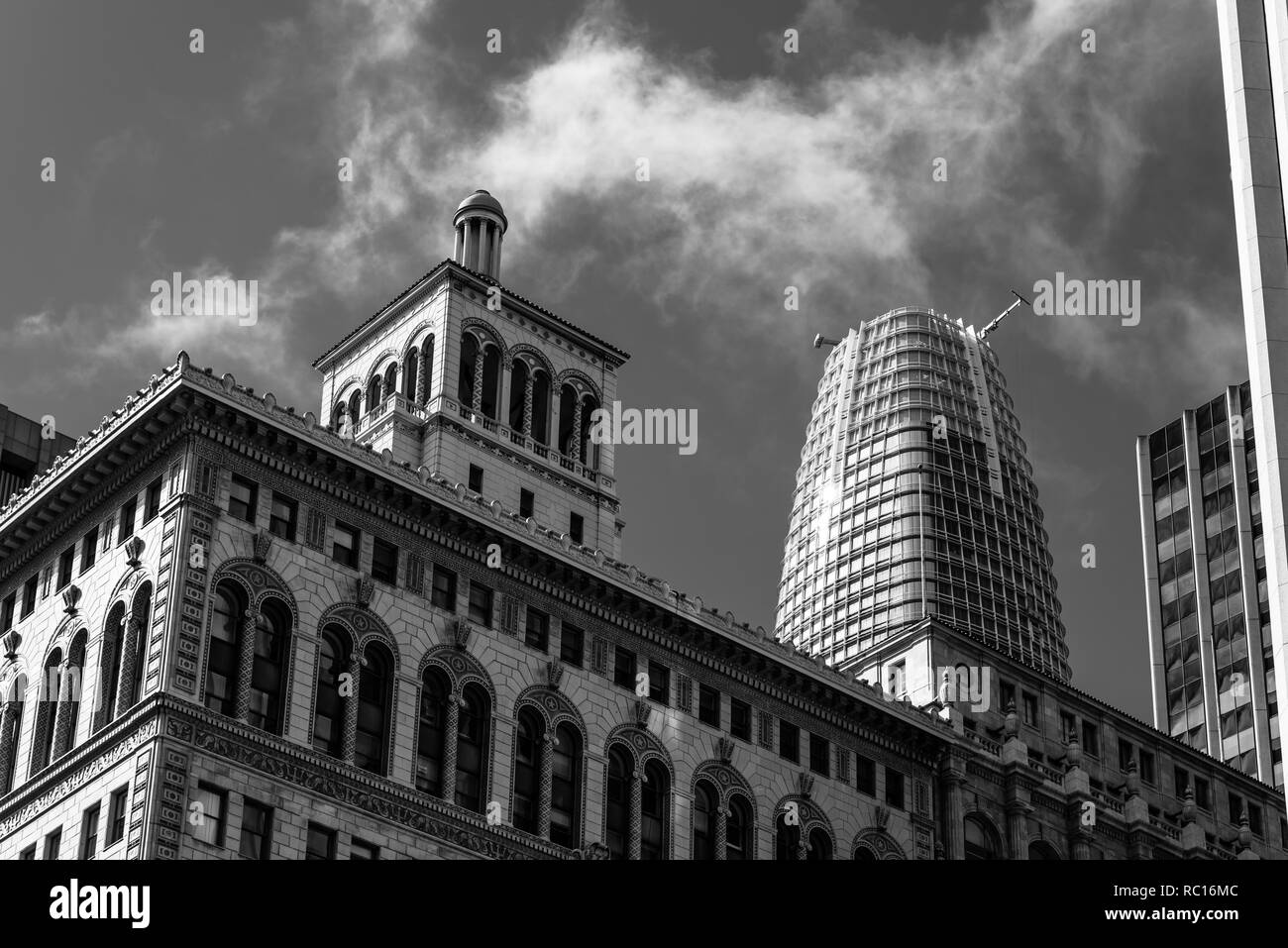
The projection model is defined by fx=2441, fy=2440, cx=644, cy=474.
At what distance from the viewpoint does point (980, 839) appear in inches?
4505

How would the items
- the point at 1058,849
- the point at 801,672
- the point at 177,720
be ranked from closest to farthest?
the point at 177,720
the point at 801,672
the point at 1058,849

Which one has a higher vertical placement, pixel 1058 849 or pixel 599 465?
pixel 599 465

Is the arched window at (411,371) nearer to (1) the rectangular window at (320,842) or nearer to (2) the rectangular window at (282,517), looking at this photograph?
(2) the rectangular window at (282,517)

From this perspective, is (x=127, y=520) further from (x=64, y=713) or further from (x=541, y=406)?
(x=541, y=406)

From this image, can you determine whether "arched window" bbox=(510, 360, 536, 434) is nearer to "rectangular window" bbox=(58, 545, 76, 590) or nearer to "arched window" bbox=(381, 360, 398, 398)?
"arched window" bbox=(381, 360, 398, 398)

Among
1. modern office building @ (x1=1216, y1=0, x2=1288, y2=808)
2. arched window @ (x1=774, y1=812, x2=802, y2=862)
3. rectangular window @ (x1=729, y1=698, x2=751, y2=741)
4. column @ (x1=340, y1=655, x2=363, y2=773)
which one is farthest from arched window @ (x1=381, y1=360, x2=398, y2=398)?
modern office building @ (x1=1216, y1=0, x2=1288, y2=808)

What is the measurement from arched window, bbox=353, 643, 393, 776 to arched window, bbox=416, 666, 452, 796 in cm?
171

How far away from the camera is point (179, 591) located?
88.4 m

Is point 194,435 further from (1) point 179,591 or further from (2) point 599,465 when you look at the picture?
(2) point 599,465

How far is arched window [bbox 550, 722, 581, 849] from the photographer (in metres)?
97.3

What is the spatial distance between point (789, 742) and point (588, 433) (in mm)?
23813
